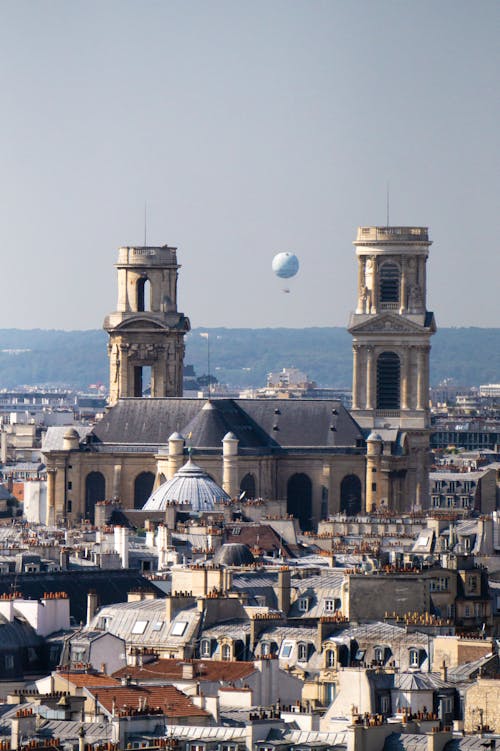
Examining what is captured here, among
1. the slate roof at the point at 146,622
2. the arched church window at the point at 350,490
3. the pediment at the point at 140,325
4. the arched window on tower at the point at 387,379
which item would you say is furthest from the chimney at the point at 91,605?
the arched window on tower at the point at 387,379

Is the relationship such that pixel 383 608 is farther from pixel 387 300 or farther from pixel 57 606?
pixel 387 300

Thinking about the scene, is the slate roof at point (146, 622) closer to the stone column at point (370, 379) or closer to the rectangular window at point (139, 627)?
the rectangular window at point (139, 627)

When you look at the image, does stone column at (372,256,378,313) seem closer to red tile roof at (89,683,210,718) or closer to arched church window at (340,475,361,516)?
arched church window at (340,475,361,516)

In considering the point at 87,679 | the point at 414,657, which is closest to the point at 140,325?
the point at 414,657

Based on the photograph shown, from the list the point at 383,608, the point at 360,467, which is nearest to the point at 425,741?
the point at 383,608

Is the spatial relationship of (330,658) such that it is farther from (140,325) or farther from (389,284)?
(389,284)

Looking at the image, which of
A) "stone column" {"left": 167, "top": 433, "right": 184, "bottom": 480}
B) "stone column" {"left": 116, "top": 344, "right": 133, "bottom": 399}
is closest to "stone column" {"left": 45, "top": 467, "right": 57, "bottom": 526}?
"stone column" {"left": 167, "top": 433, "right": 184, "bottom": 480}

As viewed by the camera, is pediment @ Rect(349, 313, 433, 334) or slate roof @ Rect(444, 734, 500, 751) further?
pediment @ Rect(349, 313, 433, 334)
